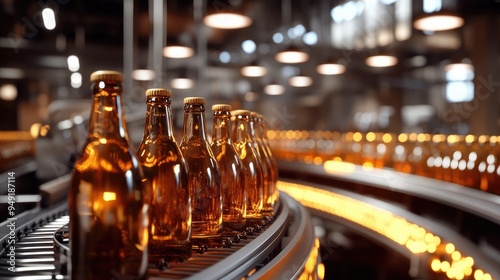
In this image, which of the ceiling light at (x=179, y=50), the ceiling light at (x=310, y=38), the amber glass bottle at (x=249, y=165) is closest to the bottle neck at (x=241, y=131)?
the amber glass bottle at (x=249, y=165)

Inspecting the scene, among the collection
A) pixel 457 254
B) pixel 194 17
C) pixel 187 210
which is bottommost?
pixel 457 254

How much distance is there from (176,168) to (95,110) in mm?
214

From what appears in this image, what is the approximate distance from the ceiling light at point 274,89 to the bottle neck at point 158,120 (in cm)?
992

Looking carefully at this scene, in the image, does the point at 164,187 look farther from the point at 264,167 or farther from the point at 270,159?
the point at 270,159

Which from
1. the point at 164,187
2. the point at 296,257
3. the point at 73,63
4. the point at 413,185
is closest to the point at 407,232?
the point at 413,185

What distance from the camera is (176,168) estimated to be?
2.78 ft

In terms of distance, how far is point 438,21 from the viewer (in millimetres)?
4312

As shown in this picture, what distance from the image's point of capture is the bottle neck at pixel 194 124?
3.18 ft

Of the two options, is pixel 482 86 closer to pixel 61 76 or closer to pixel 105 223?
pixel 105 223

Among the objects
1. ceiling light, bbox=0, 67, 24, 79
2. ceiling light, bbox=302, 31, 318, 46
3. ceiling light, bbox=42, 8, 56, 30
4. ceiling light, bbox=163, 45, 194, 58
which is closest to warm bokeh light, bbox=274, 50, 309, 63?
ceiling light, bbox=163, 45, 194, 58

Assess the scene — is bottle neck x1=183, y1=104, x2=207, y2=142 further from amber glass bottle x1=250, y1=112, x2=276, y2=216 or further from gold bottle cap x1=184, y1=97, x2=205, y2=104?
amber glass bottle x1=250, y1=112, x2=276, y2=216

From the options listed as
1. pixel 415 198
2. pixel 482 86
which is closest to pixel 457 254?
pixel 415 198

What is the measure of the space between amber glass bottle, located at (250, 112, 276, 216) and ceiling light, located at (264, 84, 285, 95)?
30.7ft

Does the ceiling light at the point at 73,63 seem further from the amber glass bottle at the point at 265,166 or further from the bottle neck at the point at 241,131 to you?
the bottle neck at the point at 241,131
